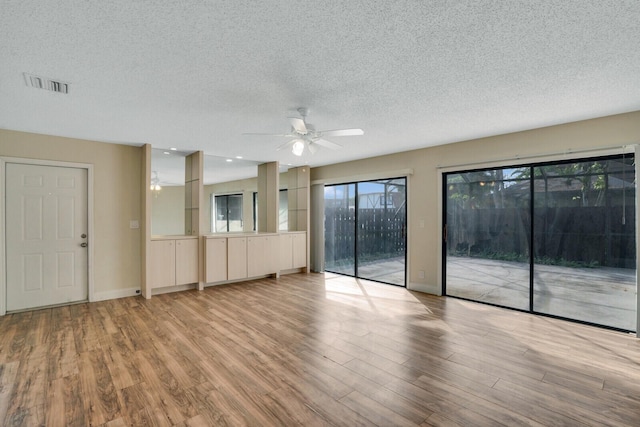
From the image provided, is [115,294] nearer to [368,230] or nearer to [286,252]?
[286,252]

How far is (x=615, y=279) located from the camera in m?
3.55

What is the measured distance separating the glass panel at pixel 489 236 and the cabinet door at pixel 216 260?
397 centimetres

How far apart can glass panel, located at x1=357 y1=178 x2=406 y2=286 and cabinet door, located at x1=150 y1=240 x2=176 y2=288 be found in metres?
3.60

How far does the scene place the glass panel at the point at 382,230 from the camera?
224 inches

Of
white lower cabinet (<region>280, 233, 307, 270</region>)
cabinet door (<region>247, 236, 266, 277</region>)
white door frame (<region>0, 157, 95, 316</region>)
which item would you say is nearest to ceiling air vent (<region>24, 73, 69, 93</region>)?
white door frame (<region>0, 157, 95, 316</region>)

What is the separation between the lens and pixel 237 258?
579cm

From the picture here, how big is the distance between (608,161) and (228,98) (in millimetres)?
4441

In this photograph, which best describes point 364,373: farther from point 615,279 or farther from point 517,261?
point 615,279

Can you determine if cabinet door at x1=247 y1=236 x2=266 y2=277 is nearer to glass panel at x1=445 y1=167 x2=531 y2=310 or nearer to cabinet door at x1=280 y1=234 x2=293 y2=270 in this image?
cabinet door at x1=280 y1=234 x2=293 y2=270

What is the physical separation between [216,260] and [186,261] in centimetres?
51

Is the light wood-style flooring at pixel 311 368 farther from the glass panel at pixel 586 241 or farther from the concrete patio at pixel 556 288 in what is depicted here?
the glass panel at pixel 586 241

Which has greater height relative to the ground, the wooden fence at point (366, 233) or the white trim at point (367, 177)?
the white trim at point (367, 177)

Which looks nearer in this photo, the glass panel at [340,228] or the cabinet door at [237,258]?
the cabinet door at [237,258]

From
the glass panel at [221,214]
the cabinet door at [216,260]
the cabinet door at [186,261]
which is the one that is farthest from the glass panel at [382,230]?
the glass panel at [221,214]
